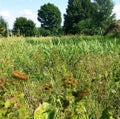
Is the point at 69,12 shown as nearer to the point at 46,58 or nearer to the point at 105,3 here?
the point at 105,3

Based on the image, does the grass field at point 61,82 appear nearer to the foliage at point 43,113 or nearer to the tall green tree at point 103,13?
the foliage at point 43,113

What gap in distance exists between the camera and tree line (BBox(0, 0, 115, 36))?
201 feet

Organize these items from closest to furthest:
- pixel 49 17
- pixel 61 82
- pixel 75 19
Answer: pixel 61 82
pixel 75 19
pixel 49 17

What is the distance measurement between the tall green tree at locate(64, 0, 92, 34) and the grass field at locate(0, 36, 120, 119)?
188 ft

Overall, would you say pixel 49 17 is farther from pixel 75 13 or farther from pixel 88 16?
pixel 88 16

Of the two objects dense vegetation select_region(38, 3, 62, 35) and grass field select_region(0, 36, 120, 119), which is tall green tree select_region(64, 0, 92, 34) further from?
grass field select_region(0, 36, 120, 119)

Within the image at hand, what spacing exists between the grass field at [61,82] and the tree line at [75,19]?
51466 mm

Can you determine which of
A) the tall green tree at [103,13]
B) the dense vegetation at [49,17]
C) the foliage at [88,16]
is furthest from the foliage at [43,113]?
the dense vegetation at [49,17]

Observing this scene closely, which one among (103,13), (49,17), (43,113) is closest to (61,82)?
(43,113)

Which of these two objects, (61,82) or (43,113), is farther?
(61,82)

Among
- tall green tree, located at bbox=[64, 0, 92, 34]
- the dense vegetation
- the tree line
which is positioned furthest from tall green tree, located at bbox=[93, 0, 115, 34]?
the dense vegetation

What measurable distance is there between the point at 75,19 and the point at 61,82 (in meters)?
63.0

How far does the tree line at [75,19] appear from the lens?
61375 millimetres

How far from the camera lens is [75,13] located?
66.5 meters
